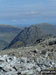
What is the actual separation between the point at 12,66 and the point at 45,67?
3.35m

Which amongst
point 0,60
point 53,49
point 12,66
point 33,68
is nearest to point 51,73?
point 33,68

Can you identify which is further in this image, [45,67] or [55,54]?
[55,54]

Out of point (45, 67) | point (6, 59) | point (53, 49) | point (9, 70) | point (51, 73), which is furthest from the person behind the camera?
point (53, 49)

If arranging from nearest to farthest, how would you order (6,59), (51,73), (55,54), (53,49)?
(51,73)
(6,59)
(55,54)
(53,49)

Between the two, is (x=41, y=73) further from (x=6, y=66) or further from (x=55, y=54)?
(x=55, y=54)

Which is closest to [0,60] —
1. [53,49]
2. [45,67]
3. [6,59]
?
[6,59]

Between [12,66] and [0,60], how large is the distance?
2.68 meters

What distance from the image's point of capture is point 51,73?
20891 mm

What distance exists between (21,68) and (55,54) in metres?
11.4

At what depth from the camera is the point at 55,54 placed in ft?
110

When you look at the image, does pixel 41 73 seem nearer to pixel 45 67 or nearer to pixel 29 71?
pixel 29 71

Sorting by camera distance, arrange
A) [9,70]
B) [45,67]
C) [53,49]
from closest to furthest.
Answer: [9,70]
[45,67]
[53,49]

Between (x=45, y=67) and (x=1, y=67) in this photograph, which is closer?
(x=1, y=67)

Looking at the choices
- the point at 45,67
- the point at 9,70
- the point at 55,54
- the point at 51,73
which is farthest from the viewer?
the point at 55,54
